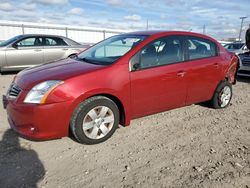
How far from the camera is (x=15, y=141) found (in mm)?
3637

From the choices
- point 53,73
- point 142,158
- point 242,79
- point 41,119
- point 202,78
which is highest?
point 53,73

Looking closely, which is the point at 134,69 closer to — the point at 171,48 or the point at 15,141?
the point at 171,48

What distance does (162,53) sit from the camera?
4105 millimetres

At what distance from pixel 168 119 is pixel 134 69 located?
4.64 ft

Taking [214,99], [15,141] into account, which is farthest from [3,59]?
[214,99]

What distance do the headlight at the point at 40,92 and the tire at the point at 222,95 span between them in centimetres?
331

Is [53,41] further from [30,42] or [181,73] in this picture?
[181,73]

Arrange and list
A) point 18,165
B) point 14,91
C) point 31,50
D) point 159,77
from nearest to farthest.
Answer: point 18,165
point 14,91
point 159,77
point 31,50

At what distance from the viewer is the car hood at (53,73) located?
3.34 m

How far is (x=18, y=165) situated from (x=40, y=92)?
935 millimetres

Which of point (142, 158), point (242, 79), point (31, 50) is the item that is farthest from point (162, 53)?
point (242, 79)

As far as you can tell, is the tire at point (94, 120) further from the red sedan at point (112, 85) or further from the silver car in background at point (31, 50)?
the silver car in background at point (31, 50)

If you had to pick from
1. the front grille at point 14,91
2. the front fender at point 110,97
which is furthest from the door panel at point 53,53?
the front fender at point 110,97

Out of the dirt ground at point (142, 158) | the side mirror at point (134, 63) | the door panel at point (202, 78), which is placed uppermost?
the side mirror at point (134, 63)
